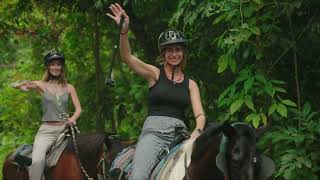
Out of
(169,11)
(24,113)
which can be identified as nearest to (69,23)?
(24,113)

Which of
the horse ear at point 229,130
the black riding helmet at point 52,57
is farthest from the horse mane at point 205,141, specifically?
the black riding helmet at point 52,57

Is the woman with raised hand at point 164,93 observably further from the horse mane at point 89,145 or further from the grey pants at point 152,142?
the horse mane at point 89,145

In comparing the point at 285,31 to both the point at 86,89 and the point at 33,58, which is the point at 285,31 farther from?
the point at 33,58

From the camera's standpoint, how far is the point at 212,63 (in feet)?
29.6

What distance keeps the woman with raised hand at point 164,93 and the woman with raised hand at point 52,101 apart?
8.91ft

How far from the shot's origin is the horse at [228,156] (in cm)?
457

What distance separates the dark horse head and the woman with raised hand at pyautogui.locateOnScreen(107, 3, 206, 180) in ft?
2.75

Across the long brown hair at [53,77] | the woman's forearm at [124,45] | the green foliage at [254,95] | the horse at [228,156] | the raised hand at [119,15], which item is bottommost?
the horse at [228,156]

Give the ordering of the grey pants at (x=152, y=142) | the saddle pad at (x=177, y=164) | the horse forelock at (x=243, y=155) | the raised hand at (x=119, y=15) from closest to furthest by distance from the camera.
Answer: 1. the horse forelock at (x=243, y=155)
2. the saddle pad at (x=177, y=164)
3. the grey pants at (x=152, y=142)
4. the raised hand at (x=119, y=15)

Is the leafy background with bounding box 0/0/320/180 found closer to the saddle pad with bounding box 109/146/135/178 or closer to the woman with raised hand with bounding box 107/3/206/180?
the woman with raised hand with bounding box 107/3/206/180

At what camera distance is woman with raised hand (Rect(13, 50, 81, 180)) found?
27.7ft

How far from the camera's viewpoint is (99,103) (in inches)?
493

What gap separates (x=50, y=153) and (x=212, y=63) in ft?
8.63

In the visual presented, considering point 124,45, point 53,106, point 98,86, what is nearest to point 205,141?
point 124,45
